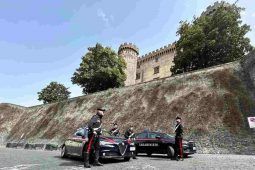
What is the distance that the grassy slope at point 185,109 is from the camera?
74.2 feet

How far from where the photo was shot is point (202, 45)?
134ft

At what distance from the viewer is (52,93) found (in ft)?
215

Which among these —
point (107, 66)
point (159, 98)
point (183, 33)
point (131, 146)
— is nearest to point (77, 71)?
point (107, 66)

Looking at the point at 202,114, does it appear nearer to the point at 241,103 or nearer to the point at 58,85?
the point at 241,103

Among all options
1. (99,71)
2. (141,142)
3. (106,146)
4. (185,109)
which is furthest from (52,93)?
(106,146)

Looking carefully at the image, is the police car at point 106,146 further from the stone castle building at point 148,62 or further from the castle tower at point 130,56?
the castle tower at point 130,56

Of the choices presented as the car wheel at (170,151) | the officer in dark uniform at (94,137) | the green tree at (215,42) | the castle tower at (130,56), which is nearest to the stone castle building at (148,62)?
the castle tower at (130,56)

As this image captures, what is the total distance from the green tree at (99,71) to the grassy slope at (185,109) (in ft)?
24.5

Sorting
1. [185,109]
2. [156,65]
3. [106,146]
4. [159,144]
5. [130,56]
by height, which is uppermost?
[130,56]

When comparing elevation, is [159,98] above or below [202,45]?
below

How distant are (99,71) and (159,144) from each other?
34975mm

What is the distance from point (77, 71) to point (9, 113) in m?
15.8

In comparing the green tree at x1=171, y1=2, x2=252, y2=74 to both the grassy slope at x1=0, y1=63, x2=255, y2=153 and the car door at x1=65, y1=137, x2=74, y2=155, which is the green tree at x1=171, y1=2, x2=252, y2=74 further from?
the car door at x1=65, y1=137, x2=74, y2=155

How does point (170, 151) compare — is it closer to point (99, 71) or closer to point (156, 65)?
point (99, 71)
